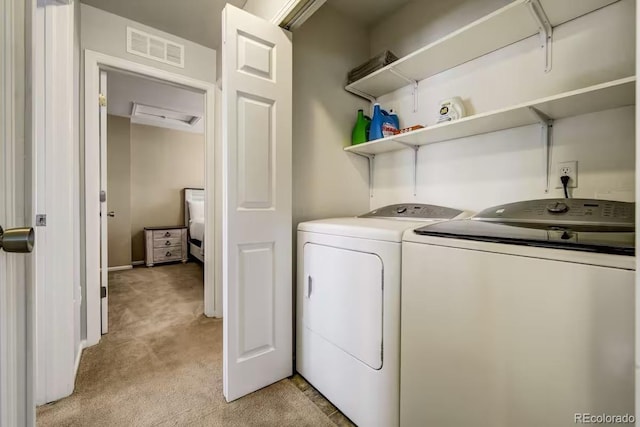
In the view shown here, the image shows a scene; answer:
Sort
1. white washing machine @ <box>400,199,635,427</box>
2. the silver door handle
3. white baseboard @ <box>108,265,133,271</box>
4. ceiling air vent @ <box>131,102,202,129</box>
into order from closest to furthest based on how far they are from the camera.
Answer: the silver door handle, white washing machine @ <box>400,199,635,427</box>, ceiling air vent @ <box>131,102,202,129</box>, white baseboard @ <box>108,265,133,271</box>

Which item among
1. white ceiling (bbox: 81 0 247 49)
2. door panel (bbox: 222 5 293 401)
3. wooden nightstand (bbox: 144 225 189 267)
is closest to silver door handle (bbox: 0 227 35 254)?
door panel (bbox: 222 5 293 401)

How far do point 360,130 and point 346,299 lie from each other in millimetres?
1176

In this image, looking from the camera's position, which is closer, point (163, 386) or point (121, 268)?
point (163, 386)

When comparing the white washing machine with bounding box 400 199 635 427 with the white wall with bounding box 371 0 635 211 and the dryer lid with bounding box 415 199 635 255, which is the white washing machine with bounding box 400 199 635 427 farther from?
the white wall with bounding box 371 0 635 211

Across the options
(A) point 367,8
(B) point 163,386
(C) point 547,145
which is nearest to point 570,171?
(C) point 547,145

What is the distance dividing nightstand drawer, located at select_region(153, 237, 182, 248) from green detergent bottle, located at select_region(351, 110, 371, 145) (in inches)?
151

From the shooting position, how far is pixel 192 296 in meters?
3.02

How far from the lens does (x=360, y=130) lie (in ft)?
6.31

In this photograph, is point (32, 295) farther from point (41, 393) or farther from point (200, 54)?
point (200, 54)

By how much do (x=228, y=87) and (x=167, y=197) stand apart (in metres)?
4.14

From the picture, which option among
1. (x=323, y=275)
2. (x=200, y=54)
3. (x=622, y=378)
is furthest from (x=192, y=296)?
(x=622, y=378)

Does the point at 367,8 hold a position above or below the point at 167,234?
above

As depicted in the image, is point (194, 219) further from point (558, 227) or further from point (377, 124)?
point (558, 227)

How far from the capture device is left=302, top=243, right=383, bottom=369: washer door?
1179 mm
